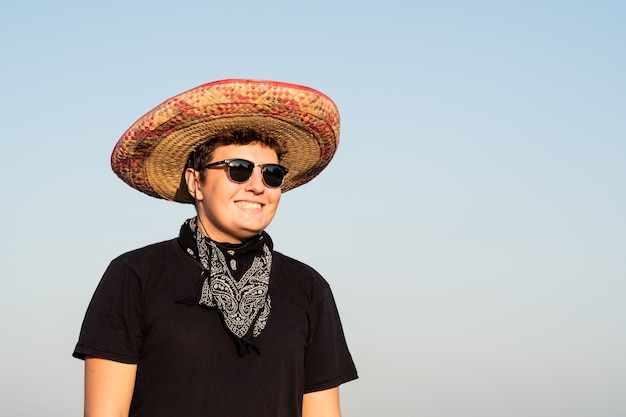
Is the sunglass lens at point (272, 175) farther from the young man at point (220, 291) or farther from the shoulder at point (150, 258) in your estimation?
the shoulder at point (150, 258)

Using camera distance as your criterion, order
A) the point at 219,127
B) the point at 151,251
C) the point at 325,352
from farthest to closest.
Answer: the point at 325,352 → the point at 219,127 → the point at 151,251

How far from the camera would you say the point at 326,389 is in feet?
17.1

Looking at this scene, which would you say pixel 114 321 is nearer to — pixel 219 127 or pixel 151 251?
pixel 151 251

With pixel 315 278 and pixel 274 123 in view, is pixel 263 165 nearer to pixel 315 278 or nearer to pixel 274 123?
pixel 274 123

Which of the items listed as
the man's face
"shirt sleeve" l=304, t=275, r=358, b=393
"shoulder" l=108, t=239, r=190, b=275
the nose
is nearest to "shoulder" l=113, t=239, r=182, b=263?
"shoulder" l=108, t=239, r=190, b=275

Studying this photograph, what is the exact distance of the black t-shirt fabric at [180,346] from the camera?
4.62 metres

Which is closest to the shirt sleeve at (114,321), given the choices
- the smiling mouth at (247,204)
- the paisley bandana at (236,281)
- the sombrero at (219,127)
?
the paisley bandana at (236,281)

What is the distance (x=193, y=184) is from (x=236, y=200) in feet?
1.20

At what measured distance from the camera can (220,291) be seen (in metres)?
4.84

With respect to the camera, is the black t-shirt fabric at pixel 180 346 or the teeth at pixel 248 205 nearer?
the black t-shirt fabric at pixel 180 346

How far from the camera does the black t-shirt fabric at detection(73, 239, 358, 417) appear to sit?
4617 mm

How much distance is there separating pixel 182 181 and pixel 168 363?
1.25 m

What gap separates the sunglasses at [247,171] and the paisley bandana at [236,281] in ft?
1.18

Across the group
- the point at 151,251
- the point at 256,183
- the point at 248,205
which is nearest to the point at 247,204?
the point at 248,205
